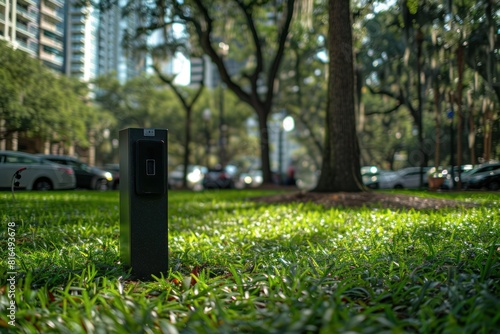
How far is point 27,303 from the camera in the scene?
272 cm

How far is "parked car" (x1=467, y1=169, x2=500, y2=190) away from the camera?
535 centimetres

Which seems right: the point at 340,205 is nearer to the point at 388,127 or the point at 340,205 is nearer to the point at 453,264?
the point at 453,264

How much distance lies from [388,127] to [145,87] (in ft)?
55.8

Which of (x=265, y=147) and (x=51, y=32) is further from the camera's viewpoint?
(x=265, y=147)

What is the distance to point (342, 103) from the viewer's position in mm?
9500

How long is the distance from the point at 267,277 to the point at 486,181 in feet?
11.4

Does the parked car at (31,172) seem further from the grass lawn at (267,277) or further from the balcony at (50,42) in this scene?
the balcony at (50,42)

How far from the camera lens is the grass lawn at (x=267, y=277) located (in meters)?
2.38

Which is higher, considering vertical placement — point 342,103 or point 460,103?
point 342,103

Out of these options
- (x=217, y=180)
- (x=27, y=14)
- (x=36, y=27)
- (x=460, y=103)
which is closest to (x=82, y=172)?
(x=36, y=27)

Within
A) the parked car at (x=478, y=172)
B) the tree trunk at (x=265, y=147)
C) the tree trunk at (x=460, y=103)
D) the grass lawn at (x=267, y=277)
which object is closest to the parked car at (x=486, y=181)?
the parked car at (x=478, y=172)

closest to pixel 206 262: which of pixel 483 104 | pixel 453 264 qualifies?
pixel 453 264

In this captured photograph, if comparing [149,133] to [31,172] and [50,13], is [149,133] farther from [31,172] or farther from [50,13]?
[50,13]

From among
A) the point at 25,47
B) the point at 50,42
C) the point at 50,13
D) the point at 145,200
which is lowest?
the point at 145,200
